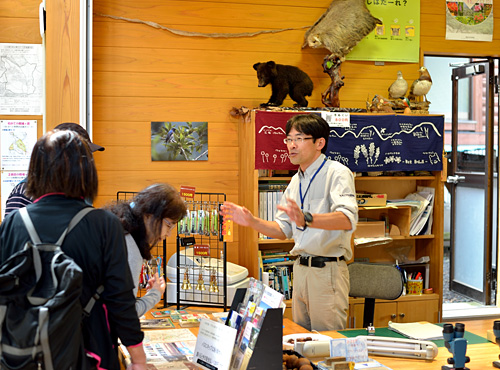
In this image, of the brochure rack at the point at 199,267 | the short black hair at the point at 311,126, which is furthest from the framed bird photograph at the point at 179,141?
the short black hair at the point at 311,126

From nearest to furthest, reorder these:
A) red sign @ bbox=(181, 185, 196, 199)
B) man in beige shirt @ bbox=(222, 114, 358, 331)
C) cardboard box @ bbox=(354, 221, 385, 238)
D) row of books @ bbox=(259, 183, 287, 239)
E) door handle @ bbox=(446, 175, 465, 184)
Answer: man in beige shirt @ bbox=(222, 114, 358, 331)
red sign @ bbox=(181, 185, 196, 199)
row of books @ bbox=(259, 183, 287, 239)
cardboard box @ bbox=(354, 221, 385, 238)
door handle @ bbox=(446, 175, 465, 184)

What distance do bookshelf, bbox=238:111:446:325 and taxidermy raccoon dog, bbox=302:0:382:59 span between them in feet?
3.01

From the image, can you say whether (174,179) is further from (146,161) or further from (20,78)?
(20,78)

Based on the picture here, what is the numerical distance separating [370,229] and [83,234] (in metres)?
3.15

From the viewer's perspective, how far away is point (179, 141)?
4.36 m

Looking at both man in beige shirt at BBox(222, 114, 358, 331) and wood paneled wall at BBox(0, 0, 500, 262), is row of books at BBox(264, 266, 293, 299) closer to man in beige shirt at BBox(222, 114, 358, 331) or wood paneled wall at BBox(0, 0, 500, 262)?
wood paneled wall at BBox(0, 0, 500, 262)

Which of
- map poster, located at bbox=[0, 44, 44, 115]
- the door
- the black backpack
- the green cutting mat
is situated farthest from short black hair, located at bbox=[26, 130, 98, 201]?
the door

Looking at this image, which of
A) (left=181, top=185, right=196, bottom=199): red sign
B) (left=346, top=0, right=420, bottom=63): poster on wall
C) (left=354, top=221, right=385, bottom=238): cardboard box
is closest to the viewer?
(left=181, top=185, right=196, bottom=199): red sign

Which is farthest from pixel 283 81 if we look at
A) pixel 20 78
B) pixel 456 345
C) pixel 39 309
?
pixel 39 309

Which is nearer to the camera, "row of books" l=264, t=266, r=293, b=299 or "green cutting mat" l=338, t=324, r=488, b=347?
"green cutting mat" l=338, t=324, r=488, b=347

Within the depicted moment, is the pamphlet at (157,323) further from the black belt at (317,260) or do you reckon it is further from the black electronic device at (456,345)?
the black electronic device at (456,345)

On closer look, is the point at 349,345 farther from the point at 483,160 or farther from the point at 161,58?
the point at 483,160

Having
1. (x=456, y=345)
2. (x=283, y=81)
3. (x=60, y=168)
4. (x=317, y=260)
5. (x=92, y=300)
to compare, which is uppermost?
(x=283, y=81)

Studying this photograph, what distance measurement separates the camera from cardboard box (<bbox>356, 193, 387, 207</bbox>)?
4.36 m
